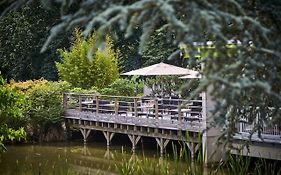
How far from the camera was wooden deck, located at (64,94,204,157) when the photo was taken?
14094mm

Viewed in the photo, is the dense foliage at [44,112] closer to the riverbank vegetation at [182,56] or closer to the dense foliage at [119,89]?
the riverbank vegetation at [182,56]

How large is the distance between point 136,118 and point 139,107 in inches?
13.3

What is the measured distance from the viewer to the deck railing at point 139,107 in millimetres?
14406

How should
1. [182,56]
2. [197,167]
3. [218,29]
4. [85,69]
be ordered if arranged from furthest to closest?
1. [85,69]
2. [182,56]
3. [197,167]
4. [218,29]

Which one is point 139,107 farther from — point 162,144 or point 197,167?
point 197,167

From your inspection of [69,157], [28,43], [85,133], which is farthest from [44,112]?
[28,43]

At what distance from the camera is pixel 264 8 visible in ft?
17.3

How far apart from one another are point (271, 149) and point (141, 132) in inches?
204

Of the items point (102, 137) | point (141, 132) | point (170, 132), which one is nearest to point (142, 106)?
point (141, 132)

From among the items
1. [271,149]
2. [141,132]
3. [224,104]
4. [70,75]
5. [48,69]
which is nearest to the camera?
[224,104]

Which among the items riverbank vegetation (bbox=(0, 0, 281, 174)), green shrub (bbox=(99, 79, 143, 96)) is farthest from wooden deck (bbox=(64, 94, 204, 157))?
green shrub (bbox=(99, 79, 143, 96))

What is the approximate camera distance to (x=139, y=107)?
Result: 15.9 meters

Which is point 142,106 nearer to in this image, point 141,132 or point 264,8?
point 141,132

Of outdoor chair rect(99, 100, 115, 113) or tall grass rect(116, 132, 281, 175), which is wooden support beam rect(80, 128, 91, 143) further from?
tall grass rect(116, 132, 281, 175)
